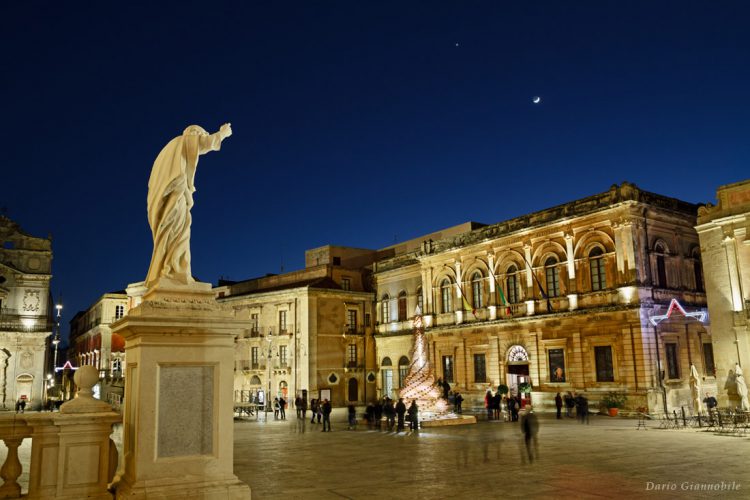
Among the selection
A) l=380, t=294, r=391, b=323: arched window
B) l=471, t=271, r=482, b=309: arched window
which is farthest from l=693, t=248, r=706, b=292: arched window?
l=380, t=294, r=391, b=323: arched window

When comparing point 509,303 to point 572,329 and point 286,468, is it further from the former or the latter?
point 286,468

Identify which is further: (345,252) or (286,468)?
(345,252)

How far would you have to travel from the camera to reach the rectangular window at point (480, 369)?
126ft

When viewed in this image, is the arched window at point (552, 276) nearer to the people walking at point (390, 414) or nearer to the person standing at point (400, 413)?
the people walking at point (390, 414)

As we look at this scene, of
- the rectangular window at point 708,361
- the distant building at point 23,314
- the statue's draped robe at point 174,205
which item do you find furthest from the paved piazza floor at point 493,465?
the distant building at point 23,314

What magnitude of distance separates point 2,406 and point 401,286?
3181 centimetres

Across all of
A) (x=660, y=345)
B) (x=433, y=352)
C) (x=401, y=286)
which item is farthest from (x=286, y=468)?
(x=401, y=286)

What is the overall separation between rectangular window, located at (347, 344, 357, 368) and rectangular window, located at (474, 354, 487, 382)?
11373 mm

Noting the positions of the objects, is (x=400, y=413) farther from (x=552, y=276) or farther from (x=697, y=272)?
(x=697, y=272)

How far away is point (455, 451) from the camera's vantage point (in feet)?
54.2

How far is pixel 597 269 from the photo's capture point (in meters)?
32.5

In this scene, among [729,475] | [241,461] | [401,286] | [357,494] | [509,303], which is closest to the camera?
[357,494]

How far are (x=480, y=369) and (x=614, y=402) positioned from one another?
9987mm

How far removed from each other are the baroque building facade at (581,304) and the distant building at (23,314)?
32232mm
